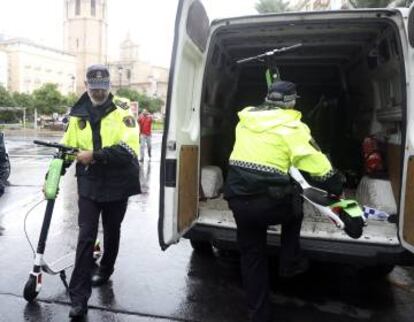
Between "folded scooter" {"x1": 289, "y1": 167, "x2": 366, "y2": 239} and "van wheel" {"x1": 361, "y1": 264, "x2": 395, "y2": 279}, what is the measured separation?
1456mm

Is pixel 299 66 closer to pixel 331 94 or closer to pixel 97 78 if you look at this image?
pixel 331 94

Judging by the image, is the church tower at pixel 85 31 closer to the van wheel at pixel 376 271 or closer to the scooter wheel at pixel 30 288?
the van wheel at pixel 376 271

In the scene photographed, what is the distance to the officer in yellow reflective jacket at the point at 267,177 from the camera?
335 centimetres

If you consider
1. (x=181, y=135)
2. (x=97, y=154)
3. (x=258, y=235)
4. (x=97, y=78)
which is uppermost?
(x=97, y=78)

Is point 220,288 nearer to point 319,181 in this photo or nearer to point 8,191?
point 319,181

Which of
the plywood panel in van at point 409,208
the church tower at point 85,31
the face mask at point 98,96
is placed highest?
the church tower at point 85,31

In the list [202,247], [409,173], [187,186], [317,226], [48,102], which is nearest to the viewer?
[409,173]

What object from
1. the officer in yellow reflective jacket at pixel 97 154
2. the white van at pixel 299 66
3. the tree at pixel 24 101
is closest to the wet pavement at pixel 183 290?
the white van at pixel 299 66

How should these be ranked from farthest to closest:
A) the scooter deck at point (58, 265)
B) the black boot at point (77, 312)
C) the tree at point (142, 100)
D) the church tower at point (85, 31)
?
the church tower at point (85, 31) < the tree at point (142, 100) < the scooter deck at point (58, 265) < the black boot at point (77, 312)

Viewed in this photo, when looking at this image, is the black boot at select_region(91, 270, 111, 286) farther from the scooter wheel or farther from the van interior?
the van interior

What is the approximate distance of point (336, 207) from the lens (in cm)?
346

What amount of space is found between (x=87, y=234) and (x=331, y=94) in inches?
194

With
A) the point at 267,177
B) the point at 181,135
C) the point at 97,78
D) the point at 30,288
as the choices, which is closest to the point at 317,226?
the point at 267,177

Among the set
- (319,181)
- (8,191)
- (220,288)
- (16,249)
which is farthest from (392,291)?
(8,191)
